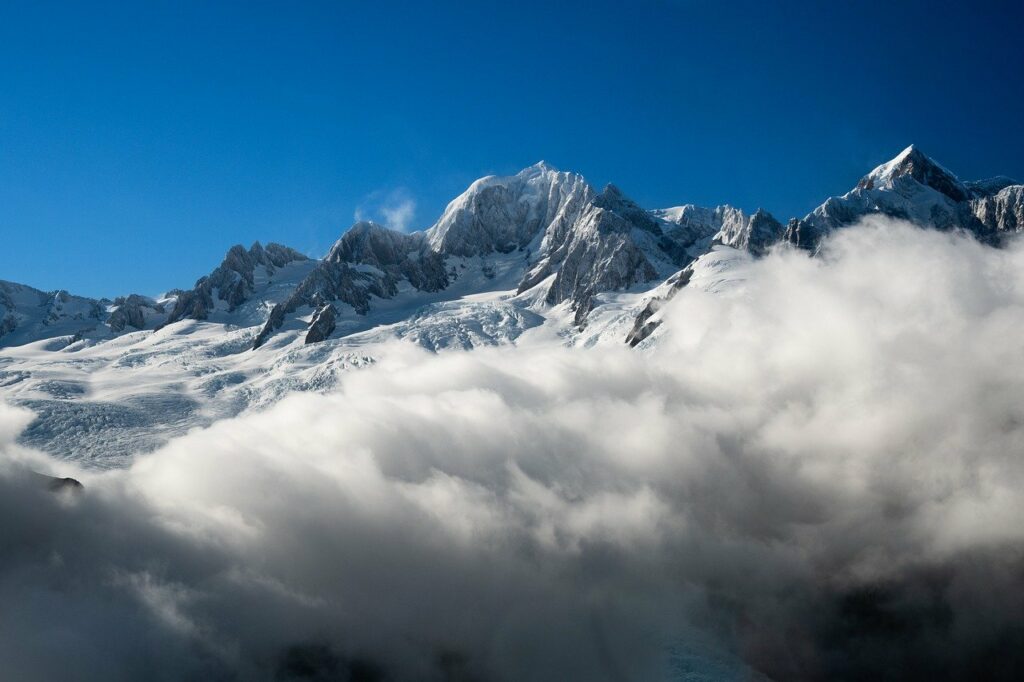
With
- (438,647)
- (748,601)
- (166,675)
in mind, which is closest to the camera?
(166,675)

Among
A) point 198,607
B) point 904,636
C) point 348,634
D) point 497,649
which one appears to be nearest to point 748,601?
point 904,636

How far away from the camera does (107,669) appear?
164000 mm

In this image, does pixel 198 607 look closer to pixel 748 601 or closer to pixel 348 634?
pixel 348 634

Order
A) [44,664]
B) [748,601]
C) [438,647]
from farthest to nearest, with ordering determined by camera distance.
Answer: [438,647] < [748,601] < [44,664]

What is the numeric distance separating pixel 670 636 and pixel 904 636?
201 feet

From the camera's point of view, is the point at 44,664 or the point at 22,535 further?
the point at 22,535

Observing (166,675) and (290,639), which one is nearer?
(166,675)

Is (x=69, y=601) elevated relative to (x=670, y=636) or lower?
lower

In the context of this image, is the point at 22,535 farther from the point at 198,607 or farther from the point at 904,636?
the point at 904,636

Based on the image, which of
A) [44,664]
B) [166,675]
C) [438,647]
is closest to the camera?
[44,664]

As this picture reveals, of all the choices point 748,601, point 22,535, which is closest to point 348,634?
point 22,535

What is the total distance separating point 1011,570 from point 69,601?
8966 inches

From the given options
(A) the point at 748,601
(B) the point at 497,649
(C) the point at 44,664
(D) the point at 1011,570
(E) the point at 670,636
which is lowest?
(C) the point at 44,664

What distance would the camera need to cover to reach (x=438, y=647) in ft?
652
